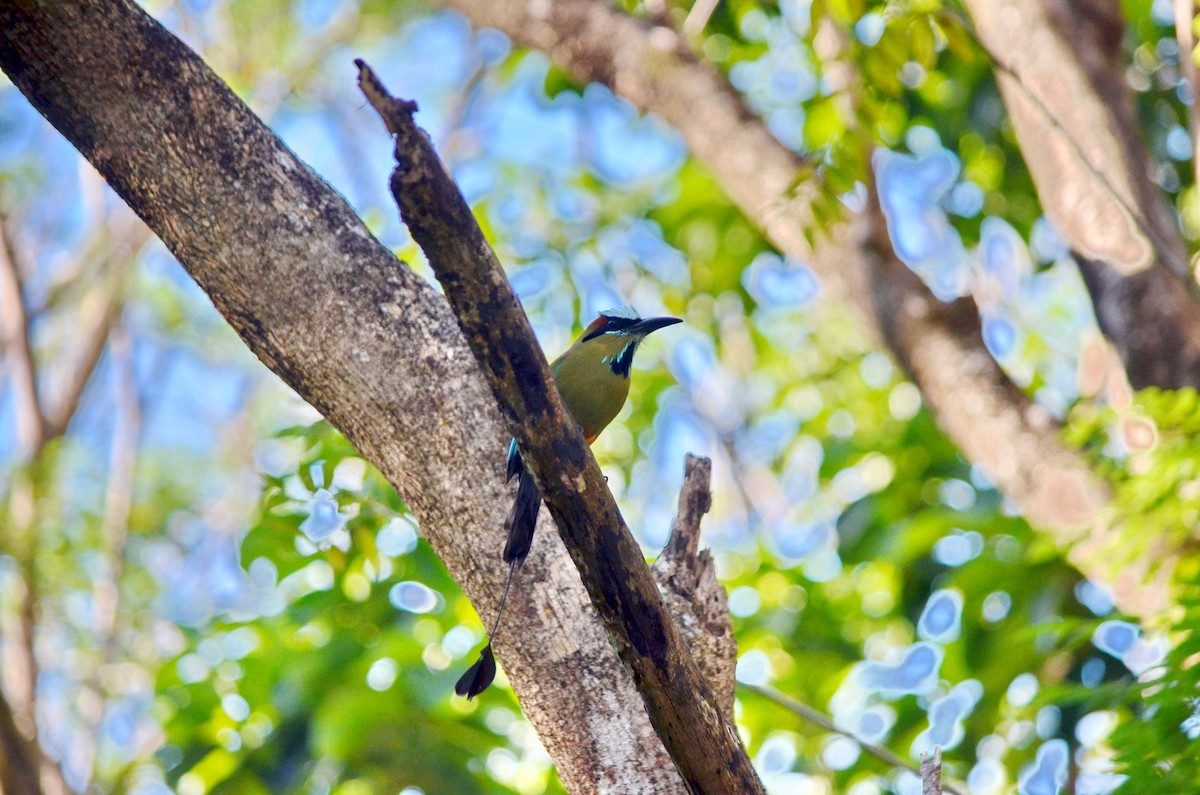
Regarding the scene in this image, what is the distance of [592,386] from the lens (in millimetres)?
3363

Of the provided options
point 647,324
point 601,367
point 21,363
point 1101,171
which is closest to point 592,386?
point 601,367

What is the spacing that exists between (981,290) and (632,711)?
524cm

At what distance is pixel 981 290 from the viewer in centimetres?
677

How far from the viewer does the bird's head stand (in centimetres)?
351

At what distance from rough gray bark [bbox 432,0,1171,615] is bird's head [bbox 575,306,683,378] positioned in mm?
567

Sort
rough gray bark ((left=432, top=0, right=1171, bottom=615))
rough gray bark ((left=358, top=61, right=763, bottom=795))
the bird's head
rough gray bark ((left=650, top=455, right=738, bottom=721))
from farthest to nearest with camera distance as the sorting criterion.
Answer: rough gray bark ((left=432, top=0, right=1171, bottom=615)) < the bird's head < rough gray bark ((left=650, top=455, right=738, bottom=721)) < rough gray bark ((left=358, top=61, right=763, bottom=795))

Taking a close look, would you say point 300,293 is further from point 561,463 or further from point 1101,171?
point 1101,171

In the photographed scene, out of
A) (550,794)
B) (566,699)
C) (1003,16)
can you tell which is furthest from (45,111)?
(1003,16)

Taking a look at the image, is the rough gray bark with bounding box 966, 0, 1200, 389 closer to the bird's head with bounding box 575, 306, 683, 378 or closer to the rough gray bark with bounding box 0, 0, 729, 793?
the bird's head with bounding box 575, 306, 683, 378

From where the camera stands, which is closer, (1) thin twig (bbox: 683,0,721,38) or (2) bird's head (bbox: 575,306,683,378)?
(2) bird's head (bbox: 575,306,683,378)

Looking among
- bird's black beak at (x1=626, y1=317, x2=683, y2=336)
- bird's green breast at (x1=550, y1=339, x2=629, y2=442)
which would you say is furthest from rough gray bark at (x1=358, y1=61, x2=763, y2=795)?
bird's black beak at (x1=626, y1=317, x2=683, y2=336)

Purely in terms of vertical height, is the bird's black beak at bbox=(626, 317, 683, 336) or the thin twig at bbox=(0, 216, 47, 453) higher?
the thin twig at bbox=(0, 216, 47, 453)

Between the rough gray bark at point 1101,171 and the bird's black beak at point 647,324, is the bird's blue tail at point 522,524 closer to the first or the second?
the bird's black beak at point 647,324

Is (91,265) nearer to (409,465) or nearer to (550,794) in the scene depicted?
(550,794)
